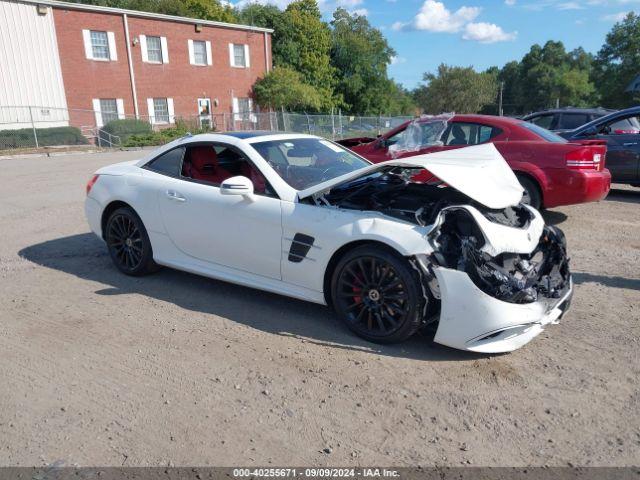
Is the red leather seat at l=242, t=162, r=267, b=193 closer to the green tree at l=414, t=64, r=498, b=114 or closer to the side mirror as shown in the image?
the side mirror

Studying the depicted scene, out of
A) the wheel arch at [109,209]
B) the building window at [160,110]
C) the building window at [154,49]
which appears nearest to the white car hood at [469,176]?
the wheel arch at [109,209]

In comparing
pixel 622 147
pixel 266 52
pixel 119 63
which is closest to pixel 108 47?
pixel 119 63

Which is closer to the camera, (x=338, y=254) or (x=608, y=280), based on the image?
(x=338, y=254)

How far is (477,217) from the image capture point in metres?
3.57

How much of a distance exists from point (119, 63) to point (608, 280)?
30.6 m

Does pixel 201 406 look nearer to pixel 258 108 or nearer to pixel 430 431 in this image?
pixel 430 431

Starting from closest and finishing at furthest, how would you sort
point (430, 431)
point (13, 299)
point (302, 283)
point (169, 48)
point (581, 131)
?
point (430, 431) < point (302, 283) < point (13, 299) < point (581, 131) < point (169, 48)

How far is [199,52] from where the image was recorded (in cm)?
3388

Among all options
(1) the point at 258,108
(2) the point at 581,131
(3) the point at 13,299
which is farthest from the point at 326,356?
(1) the point at 258,108

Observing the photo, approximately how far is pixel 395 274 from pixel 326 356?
0.76m

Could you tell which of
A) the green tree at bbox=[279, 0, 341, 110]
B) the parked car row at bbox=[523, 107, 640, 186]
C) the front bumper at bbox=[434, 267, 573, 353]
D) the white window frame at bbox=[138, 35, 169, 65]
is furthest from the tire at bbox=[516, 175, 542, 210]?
the green tree at bbox=[279, 0, 341, 110]

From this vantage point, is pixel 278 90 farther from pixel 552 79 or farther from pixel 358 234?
pixel 552 79

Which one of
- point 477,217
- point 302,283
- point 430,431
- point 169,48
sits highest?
point 169,48

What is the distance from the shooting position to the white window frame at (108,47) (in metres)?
28.3
